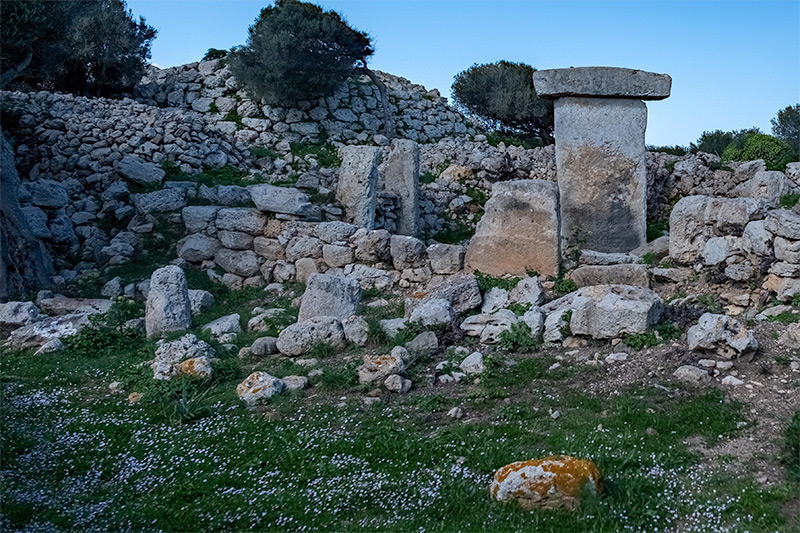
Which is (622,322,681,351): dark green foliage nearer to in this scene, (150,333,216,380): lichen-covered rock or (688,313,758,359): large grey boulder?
(688,313,758,359): large grey boulder

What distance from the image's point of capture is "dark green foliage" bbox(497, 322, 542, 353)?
8.04 meters

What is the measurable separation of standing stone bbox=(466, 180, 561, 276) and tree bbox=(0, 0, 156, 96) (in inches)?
428

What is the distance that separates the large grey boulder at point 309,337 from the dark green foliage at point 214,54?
64.5 ft

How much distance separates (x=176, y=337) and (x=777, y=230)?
6922 millimetres

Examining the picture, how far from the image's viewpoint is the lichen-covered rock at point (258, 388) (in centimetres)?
722

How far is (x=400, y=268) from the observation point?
39.3ft

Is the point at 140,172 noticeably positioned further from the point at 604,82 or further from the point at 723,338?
the point at 723,338

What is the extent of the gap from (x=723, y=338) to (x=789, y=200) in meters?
8.96

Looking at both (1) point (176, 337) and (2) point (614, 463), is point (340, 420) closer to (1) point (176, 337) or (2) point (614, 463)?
(2) point (614, 463)

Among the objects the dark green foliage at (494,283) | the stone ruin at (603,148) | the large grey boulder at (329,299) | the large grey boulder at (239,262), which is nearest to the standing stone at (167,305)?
the large grey boulder at (329,299)

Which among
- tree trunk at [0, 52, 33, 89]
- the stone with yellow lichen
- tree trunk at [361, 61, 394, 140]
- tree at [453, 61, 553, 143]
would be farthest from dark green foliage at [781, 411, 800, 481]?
tree at [453, 61, 553, 143]

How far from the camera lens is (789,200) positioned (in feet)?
48.2

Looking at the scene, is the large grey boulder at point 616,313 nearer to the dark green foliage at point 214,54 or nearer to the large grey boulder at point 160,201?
the large grey boulder at point 160,201

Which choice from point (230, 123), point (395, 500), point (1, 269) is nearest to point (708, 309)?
point (395, 500)
